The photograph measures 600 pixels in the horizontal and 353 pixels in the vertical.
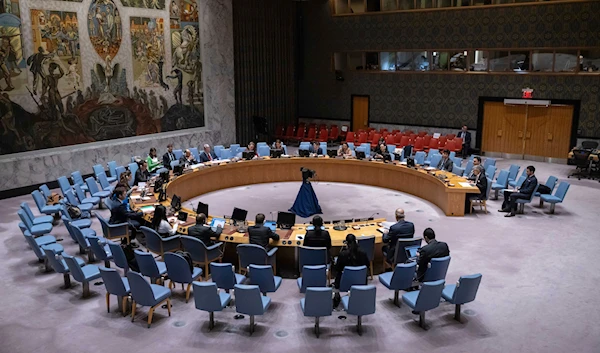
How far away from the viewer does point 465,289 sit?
23.9 feet

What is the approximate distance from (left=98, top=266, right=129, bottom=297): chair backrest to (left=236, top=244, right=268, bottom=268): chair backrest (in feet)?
6.15

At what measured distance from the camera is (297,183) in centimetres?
1628

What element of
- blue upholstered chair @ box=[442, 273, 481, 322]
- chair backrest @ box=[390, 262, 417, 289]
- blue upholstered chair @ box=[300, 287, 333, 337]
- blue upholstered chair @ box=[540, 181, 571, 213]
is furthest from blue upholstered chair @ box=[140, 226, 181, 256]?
blue upholstered chair @ box=[540, 181, 571, 213]

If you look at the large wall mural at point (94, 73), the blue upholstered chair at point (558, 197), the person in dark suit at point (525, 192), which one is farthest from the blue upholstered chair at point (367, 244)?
the large wall mural at point (94, 73)

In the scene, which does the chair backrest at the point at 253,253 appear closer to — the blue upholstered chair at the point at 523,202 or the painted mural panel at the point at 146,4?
the blue upholstered chair at the point at 523,202

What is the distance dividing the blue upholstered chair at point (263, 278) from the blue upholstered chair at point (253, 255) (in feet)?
2.16

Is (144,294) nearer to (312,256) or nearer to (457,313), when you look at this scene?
(312,256)

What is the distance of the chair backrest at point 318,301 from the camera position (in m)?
6.85

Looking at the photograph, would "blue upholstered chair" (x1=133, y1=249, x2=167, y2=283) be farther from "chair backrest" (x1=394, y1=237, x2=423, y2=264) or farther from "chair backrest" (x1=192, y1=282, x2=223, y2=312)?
"chair backrest" (x1=394, y1=237, x2=423, y2=264)

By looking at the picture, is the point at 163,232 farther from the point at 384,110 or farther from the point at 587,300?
the point at 384,110

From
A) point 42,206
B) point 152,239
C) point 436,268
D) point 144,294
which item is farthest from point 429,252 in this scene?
point 42,206

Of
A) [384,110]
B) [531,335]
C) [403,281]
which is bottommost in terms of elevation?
[531,335]

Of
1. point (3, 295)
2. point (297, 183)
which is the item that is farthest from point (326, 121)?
point (3, 295)

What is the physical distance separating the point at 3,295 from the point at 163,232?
8.79 feet
